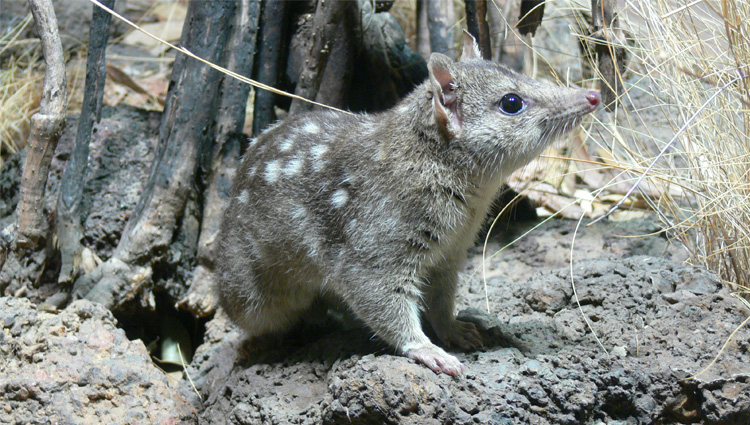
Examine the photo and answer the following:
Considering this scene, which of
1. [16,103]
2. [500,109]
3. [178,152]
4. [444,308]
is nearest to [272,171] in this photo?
[178,152]

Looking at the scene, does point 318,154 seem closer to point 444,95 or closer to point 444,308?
point 444,95

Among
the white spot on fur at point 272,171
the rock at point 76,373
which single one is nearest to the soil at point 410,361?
the rock at point 76,373

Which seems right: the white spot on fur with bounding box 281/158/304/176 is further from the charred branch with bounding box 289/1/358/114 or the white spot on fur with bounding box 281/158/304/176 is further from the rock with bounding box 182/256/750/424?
the charred branch with bounding box 289/1/358/114

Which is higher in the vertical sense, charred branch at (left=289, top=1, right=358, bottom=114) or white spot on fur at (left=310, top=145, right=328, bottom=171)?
charred branch at (left=289, top=1, right=358, bottom=114)

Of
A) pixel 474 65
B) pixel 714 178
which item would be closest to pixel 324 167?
pixel 474 65

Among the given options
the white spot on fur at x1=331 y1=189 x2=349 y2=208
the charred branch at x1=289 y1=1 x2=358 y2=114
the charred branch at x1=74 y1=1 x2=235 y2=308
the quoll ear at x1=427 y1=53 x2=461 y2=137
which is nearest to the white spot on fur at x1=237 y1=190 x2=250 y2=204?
the white spot on fur at x1=331 y1=189 x2=349 y2=208

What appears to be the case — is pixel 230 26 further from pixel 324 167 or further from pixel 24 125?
pixel 24 125
